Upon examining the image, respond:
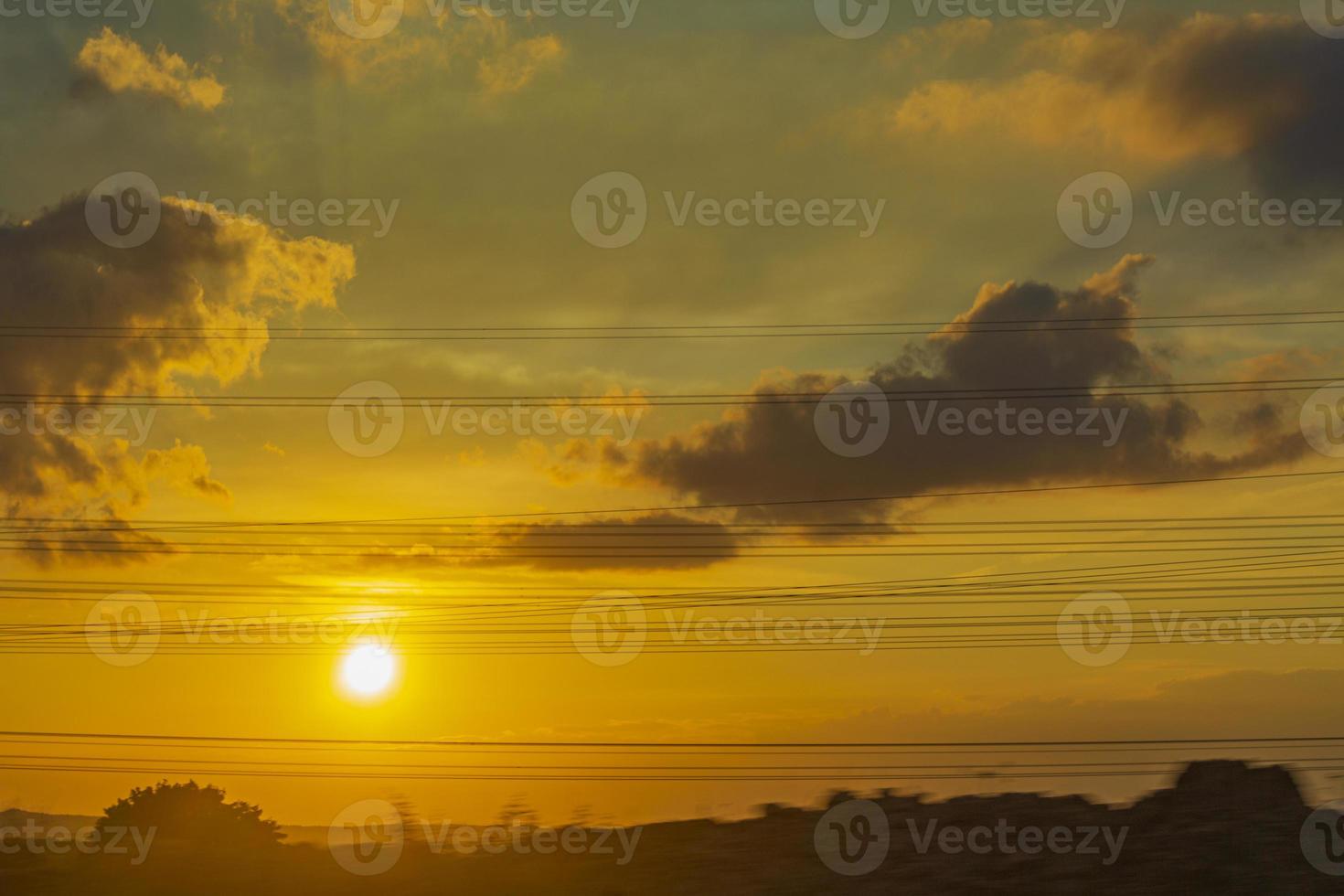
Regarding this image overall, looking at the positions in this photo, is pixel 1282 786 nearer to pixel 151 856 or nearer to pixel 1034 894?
pixel 1034 894

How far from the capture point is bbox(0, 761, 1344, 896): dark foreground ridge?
45625mm

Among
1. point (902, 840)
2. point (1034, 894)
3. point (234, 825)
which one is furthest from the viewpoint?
Result: point (234, 825)

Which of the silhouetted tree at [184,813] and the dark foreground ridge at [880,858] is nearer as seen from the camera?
the dark foreground ridge at [880,858]

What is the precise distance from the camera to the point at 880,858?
47.1 m

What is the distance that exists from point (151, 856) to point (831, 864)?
25.2 m

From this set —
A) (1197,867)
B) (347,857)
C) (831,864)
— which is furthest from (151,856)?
(1197,867)

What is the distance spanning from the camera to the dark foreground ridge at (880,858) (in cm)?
4562

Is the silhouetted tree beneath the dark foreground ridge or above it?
above

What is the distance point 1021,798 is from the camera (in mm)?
50500

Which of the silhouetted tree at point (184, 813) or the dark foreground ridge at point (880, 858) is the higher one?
the silhouetted tree at point (184, 813)

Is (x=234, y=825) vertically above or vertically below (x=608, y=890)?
above

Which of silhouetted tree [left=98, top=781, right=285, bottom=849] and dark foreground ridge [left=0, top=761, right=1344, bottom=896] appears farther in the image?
silhouetted tree [left=98, top=781, right=285, bottom=849]

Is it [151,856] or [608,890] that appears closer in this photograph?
[608,890]

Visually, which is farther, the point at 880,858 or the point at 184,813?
the point at 184,813
